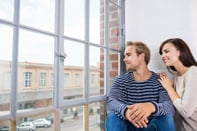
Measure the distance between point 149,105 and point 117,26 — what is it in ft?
3.20

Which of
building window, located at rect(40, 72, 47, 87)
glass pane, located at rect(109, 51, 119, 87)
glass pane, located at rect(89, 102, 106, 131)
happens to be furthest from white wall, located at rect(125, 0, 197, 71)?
building window, located at rect(40, 72, 47, 87)

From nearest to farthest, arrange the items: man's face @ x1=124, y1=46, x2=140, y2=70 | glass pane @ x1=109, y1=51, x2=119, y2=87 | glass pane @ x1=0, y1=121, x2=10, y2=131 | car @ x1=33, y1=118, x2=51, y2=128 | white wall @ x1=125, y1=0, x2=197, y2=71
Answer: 1. glass pane @ x1=0, y1=121, x2=10, y2=131
2. car @ x1=33, y1=118, x2=51, y2=128
3. man's face @ x1=124, y1=46, x2=140, y2=70
4. white wall @ x1=125, y1=0, x2=197, y2=71
5. glass pane @ x1=109, y1=51, x2=119, y2=87

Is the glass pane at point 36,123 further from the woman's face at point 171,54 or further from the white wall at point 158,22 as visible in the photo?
the white wall at point 158,22

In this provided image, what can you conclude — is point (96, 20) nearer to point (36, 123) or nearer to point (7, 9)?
point (7, 9)

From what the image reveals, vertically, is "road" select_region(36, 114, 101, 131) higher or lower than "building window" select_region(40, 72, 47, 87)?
lower

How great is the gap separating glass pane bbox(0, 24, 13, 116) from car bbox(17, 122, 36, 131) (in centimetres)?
14

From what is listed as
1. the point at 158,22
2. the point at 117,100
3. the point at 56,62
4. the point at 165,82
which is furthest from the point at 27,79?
the point at 158,22

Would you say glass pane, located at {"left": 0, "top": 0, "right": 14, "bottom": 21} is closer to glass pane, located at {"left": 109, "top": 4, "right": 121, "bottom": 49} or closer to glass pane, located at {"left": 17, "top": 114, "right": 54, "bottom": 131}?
glass pane, located at {"left": 17, "top": 114, "right": 54, "bottom": 131}

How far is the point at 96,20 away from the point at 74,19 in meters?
0.35

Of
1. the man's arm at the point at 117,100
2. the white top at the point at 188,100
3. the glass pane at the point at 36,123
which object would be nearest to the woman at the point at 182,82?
the white top at the point at 188,100

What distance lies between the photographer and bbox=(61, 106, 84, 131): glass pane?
1.59 metres

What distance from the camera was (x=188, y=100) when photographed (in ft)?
5.46

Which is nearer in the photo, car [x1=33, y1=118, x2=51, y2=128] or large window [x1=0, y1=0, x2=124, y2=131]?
large window [x1=0, y1=0, x2=124, y2=131]

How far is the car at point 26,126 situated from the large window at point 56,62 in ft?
0.05
